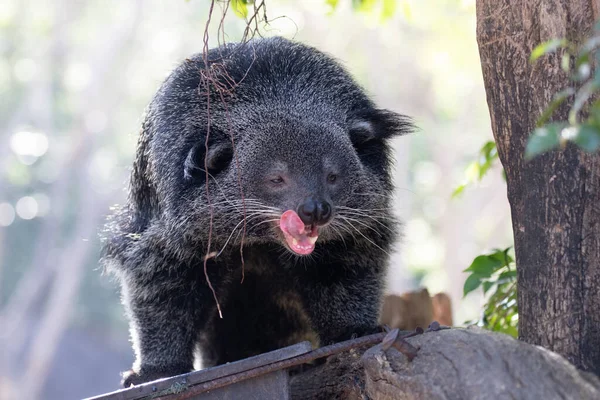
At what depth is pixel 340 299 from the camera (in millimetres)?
4812

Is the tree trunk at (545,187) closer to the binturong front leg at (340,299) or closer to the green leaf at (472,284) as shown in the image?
the green leaf at (472,284)

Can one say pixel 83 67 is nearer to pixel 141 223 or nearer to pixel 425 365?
pixel 141 223

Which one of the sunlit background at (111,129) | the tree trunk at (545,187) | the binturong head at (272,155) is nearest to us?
the tree trunk at (545,187)

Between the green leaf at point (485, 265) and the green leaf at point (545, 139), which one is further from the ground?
the green leaf at point (545, 139)

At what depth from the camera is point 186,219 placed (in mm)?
4602

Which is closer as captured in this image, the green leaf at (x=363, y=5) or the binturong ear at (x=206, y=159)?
the binturong ear at (x=206, y=159)

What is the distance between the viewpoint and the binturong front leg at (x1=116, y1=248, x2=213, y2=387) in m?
4.78

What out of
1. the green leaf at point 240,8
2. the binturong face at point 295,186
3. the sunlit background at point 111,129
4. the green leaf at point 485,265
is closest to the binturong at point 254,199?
the binturong face at point 295,186

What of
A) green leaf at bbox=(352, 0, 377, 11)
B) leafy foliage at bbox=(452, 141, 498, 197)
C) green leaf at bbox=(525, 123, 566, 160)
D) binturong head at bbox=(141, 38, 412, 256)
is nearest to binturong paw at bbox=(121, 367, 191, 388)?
binturong head at bbox=(141, 38, 412, 256)

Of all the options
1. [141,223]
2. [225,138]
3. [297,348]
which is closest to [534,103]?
[297,348]

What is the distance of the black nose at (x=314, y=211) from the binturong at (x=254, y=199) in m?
0.04

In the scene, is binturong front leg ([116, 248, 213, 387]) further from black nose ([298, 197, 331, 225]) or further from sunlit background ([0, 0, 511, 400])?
sunlit background ([0, 0, 511, 400])

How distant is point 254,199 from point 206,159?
0.37 meters

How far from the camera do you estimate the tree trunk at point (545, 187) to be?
3393mm
